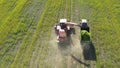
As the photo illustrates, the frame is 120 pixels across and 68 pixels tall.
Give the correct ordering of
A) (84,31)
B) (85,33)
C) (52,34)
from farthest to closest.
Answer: (52,34) → (84,31) → (85,33)

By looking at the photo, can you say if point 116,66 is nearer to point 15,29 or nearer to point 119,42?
point 119,42

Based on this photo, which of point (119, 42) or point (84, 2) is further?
point (84, 2)

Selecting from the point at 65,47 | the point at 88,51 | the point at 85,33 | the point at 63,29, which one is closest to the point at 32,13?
the point at 63,29

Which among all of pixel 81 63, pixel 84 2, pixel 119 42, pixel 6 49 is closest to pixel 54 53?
pixel 81 63

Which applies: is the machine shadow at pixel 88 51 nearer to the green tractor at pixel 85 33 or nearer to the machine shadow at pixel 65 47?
the green tractor at pixel 85 33

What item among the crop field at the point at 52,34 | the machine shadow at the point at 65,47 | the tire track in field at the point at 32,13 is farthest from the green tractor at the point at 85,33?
the tire track in field at the point at 32,13

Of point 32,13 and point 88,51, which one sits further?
point 32,13

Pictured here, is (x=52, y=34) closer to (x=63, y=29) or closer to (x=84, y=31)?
(x=63, y=29)
